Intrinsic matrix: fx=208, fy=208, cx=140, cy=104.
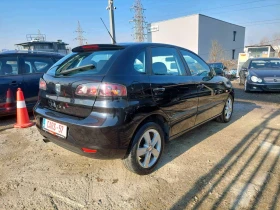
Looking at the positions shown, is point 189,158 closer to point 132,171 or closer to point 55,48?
point 132,171

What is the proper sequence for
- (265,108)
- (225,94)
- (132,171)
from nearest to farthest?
(132,171) → (225,94) → (265,108)

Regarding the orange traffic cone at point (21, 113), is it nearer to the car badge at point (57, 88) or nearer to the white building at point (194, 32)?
the car badge at point (57, 88)

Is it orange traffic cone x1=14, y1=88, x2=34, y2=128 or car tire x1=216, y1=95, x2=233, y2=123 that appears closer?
orange traffic cone x1=14, y1=88, x2=34, y2=128

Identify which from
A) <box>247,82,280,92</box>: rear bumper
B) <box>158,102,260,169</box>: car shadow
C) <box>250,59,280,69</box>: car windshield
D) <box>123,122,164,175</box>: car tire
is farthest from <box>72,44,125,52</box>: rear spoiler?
<box>250,59,280,69</box>: car windshield

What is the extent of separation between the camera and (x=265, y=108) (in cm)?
577

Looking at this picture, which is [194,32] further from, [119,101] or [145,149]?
[119,101]

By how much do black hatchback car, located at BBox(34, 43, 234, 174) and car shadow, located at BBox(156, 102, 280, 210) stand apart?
556 millimetres

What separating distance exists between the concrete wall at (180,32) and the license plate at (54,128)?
136 ft

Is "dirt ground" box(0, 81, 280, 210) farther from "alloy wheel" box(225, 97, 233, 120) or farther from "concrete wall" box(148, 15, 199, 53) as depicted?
"concrete wall" box(148, 15, 199, 53)

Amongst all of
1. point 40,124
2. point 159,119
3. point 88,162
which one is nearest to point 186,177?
point 159,119

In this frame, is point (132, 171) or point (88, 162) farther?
point (88, 162)

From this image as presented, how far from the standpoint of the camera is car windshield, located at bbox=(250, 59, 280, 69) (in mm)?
8488

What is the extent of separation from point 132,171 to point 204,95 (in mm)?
1810

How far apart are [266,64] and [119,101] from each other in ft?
28.8
